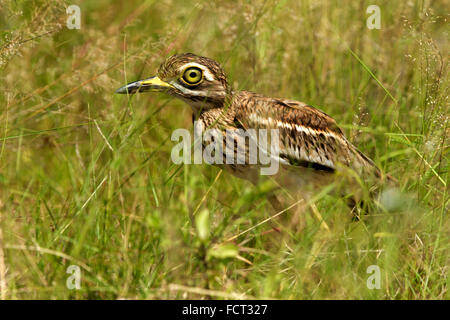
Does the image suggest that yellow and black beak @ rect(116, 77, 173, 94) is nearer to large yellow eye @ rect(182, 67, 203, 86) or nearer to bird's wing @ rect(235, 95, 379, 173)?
large yellow eye @ rect(182, 67, 203, 86)

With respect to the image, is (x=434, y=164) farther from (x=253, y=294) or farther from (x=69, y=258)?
(x=69, y=258)

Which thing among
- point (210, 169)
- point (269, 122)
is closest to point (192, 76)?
point (269, 122)

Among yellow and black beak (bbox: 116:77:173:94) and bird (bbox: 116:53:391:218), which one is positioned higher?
yellow and black beak (bbox: 116:77:173:94)

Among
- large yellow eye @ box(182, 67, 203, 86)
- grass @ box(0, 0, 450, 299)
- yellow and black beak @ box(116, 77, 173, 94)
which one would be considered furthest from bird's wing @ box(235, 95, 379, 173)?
yellow and black beak @ box(116, 77, 173, 94)

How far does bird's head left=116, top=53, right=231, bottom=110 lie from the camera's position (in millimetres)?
3629

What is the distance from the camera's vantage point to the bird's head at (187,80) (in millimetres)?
3629

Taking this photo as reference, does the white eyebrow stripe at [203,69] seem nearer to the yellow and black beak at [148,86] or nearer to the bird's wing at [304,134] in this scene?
the yellow and black beak at [148,86]

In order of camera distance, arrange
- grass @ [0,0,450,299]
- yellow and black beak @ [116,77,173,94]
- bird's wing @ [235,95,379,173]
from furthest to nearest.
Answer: bird's wing @ [235,95,379,173] < yellow and black beak @ [116,77,173,94] < grass @ [0,0,450,299]

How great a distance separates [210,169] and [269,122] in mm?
799

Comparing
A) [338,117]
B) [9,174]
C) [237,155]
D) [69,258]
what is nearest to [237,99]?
[237,155]

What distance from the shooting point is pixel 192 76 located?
3.66 m

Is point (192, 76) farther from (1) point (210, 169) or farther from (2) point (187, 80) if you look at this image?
(1) point (210, 169)

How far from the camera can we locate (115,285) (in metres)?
2.71
